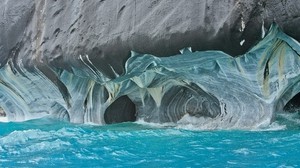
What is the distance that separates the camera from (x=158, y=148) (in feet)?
17.2

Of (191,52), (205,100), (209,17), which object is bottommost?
(205,100)

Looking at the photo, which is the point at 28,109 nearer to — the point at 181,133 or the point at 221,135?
the point at 181,133

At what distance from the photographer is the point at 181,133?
6.42 metres

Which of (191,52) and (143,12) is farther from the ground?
(143,12)

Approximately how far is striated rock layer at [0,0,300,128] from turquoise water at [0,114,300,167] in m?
0.92

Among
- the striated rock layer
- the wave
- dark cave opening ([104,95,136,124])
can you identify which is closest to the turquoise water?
the wave

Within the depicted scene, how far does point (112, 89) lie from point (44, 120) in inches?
113

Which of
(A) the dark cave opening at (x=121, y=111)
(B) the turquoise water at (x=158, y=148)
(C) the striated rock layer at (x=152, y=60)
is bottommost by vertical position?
(B) the turquoise water at (x=158, y=148)

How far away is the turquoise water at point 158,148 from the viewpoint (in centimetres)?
437

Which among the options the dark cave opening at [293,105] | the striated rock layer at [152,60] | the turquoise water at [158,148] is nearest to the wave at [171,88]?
the striated rock layer at [152,60]

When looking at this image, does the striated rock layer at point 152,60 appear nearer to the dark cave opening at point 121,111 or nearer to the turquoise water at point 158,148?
the dark cave opening at point 121,111

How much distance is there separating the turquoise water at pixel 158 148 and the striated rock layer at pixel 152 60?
0.92 m

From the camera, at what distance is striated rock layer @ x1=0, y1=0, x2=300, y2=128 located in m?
5.69

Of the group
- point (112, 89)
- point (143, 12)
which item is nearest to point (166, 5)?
point (143, 12)
